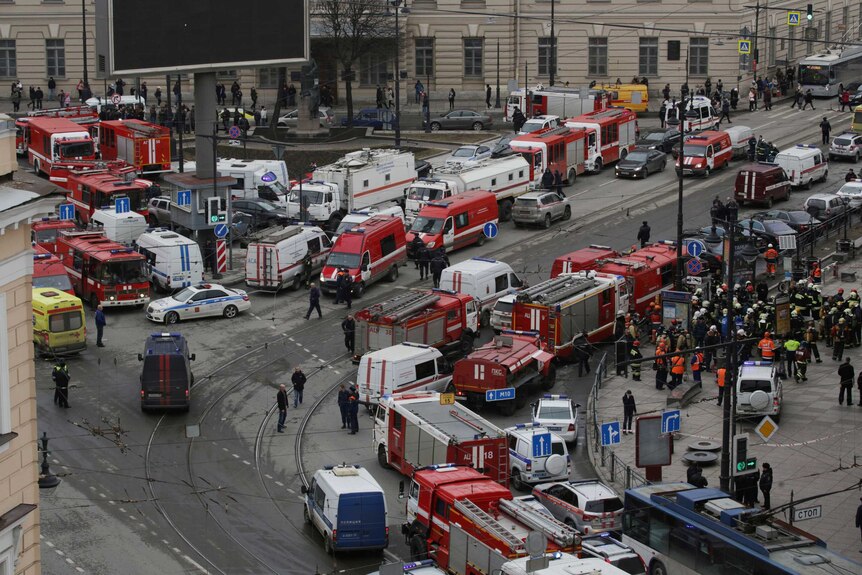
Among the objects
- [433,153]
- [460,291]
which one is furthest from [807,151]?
[460,291]

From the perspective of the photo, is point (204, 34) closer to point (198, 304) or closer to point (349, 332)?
point (198, 304)

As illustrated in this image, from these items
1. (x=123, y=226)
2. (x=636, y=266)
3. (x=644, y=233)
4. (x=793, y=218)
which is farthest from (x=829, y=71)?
(x=123, y=226)

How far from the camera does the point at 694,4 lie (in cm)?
9475

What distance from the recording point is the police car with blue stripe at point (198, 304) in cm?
5481

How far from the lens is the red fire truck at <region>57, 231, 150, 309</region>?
55875 mm

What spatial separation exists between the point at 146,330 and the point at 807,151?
111 feet

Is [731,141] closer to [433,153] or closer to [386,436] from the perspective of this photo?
[433,153]

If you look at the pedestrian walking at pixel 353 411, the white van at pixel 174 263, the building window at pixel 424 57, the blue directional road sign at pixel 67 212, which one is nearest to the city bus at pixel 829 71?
the building window at pixel 424 57

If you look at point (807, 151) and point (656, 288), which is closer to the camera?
point (656, 288)

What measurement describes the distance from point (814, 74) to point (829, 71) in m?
0.91

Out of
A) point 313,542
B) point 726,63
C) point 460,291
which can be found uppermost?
point 726,63

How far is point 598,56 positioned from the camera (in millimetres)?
96625

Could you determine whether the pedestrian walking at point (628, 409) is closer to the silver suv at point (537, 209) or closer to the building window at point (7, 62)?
the silver suv at point (537, 209)

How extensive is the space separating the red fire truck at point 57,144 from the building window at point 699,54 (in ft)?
126
